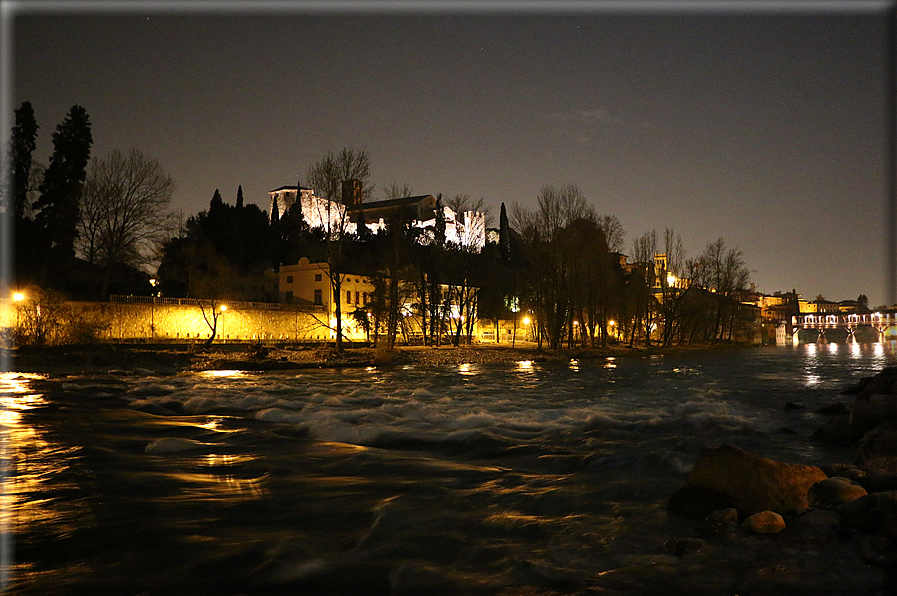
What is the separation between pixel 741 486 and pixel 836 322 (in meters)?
174

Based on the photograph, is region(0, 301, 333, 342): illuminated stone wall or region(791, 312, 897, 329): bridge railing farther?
region(791, 312, 897, 329): bridge railing

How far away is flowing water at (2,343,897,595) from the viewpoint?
473 centimetres

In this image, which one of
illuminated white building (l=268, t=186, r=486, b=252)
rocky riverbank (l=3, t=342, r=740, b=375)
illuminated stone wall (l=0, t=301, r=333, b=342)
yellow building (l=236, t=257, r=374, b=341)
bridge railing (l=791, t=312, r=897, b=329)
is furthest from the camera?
bridge railing (l=791, t=312, r=897, b=329)

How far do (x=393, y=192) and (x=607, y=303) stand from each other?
24.7 m

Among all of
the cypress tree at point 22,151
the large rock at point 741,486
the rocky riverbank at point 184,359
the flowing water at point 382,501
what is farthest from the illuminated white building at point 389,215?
the large rock at point 741,486

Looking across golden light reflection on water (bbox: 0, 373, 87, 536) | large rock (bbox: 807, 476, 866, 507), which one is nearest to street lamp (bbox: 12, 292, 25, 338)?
golden light reflection on water (bbox: 0, 373, 87, 536)

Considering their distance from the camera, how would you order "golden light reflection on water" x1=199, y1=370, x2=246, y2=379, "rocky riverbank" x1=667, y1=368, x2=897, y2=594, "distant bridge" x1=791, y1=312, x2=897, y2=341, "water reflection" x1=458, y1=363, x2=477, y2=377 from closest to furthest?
1. "rocky riverbank" x1=667, y1=368, x2=897, y2=594
2. "golden light reflection on water" x1=199, y1=370, x2=246, y2=379
3. "water reflection" x1=458, y1=363, x2=477, y2=377
4. "distant bridge" x1=791, y1=312, x2=897, y2=341

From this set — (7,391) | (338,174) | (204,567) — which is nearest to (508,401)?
(204,567)

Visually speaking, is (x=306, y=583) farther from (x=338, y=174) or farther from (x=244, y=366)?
(x=338, y=174)

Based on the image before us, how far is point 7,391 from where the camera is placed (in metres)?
18.7

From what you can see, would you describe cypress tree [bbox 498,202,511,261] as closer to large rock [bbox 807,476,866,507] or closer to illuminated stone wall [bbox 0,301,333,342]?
illuminated stone wall [bbox 0,301,333,342]

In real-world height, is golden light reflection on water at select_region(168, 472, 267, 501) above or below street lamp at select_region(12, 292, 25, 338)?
below

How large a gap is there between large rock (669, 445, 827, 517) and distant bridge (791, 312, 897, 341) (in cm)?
16358

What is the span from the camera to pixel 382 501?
6977 mm
